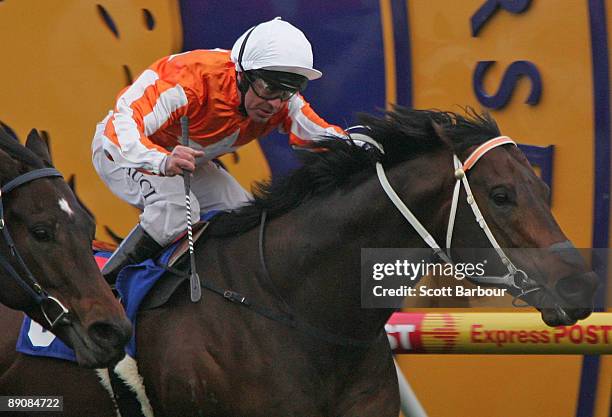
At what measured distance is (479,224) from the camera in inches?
143

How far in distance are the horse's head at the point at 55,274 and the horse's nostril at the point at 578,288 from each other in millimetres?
1269

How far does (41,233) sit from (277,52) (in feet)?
3.38

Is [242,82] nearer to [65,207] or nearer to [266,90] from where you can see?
[266,90]

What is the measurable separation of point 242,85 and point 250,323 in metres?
0.83

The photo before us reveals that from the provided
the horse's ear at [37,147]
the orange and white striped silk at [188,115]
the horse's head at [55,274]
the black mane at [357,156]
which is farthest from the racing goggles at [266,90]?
the horse's head at [55,274]

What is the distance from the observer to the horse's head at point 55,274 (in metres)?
3.38

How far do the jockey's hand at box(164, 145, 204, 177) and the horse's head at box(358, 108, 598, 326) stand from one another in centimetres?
67

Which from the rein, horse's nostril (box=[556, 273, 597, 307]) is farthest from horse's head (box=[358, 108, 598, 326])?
the rein

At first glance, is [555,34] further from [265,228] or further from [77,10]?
[77,10]

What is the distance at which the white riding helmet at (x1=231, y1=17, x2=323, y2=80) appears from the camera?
3.96 meters

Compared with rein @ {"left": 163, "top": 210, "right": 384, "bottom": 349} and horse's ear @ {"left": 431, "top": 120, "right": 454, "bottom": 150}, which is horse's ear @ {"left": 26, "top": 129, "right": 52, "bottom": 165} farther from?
horse's ear @ {"left": 431, "top": 120, "right": 454, "bottom": 150}

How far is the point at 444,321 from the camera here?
4.71 m

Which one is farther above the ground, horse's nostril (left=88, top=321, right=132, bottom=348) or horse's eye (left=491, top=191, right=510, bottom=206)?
horse's eye (left=491, top=191, right=510, bottom=206)

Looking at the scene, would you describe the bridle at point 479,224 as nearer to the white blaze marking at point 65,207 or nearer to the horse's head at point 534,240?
the horse's head at point 534,240
